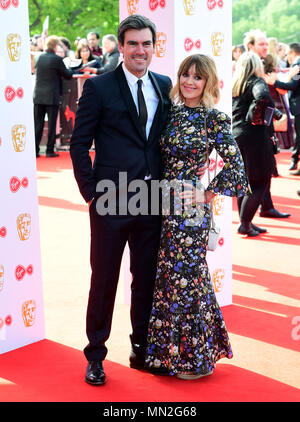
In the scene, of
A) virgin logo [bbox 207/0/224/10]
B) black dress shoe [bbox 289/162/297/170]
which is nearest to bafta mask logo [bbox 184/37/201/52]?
virgin logo [bbox 207/0/224/10]

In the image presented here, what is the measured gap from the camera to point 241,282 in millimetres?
5441

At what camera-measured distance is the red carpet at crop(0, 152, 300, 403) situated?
137 inches

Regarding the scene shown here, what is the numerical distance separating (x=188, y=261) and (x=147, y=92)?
2.93ft

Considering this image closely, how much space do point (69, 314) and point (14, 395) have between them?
125cm

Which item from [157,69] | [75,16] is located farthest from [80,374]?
[75,16]

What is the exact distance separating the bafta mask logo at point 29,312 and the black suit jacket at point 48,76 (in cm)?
854

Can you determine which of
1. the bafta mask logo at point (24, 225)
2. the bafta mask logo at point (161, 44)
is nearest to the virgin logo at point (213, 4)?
the bafta mask logo at point (161, 44)

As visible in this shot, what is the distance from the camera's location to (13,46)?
3.86 m

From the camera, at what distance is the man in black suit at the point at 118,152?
3.37m

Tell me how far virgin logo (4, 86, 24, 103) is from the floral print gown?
93 centimetres

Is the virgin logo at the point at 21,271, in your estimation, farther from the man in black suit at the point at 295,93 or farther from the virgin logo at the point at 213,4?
the man in black suit at the point at 295,93

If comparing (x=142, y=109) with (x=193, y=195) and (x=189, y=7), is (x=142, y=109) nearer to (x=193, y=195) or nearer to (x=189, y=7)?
(x=193, y=195)

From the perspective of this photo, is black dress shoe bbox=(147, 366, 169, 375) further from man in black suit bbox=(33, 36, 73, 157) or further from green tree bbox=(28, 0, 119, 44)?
green tree bbox=(28, 0, 119, 44)

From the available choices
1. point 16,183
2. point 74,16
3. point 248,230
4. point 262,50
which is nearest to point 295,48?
point 262,50
